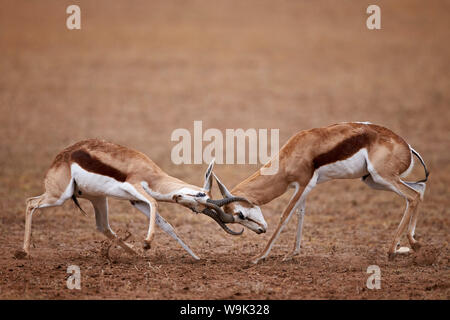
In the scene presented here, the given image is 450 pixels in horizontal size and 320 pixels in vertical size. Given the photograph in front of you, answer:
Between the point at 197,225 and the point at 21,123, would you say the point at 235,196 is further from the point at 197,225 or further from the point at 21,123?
the point at 21,123

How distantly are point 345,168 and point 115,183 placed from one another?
314 cm

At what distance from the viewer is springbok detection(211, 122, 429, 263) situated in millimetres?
8617

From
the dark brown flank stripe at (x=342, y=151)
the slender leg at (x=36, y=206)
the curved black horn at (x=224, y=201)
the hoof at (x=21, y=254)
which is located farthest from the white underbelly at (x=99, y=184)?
the dark brown flank stripe at (x=342, y=151)

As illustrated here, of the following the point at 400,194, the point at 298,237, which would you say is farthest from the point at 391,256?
the point at 298,237

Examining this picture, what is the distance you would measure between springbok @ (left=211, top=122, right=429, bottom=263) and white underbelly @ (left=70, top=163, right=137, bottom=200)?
1418 millimetres

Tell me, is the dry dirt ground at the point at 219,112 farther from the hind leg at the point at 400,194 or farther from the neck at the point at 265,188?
the neck at the point at 265,188

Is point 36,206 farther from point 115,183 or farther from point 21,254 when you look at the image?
point 115,183

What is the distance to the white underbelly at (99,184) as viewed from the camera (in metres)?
Answer: 8.48

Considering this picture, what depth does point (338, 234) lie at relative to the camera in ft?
35.0

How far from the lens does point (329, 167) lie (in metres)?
8.70

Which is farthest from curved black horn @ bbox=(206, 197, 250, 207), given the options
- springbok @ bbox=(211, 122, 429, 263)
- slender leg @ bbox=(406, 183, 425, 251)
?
slender leg @ bbox=(406, 183, 425, 251)

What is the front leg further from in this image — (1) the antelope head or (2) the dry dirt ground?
(1) the antelope head

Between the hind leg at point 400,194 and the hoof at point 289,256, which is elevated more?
the hind leg at point 400,194

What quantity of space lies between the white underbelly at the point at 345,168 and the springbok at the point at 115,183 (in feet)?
4.55
